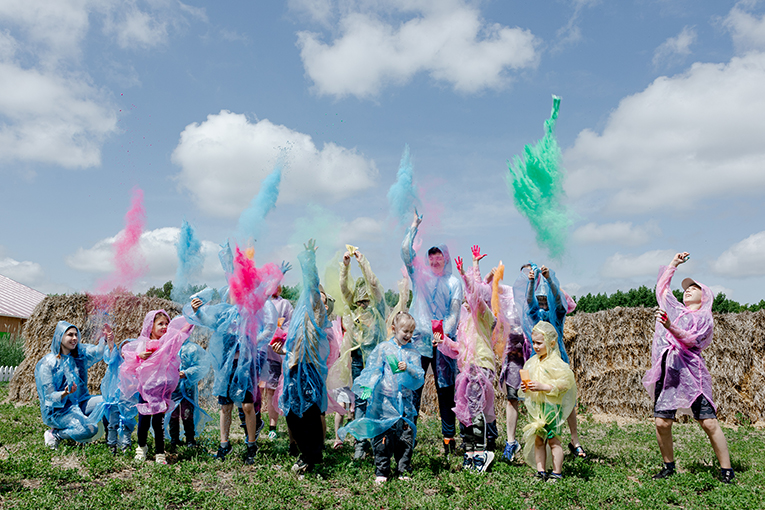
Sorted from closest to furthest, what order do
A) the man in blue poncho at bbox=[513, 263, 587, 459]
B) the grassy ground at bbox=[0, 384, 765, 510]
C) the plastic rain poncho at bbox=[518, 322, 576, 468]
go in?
1. the grassy ground at bbox=[0, 384, 765, 510]
2. the plastic rain poncho at bbox=[518, 322, 576, 468]
3. the man in blue poncho at bbox=[513, 263, 587, 459]

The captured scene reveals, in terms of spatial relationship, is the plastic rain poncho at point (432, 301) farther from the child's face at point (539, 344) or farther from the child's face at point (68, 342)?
the child's face at point (68, 342)

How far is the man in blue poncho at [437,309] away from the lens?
588 cm

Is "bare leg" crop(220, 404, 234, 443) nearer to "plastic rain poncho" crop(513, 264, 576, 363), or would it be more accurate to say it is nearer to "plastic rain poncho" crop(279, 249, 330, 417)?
"plastic rain poncho" crop(279, 249, 330, 417)

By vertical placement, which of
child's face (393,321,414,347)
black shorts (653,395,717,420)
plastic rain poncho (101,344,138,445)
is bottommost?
black shorts (653,395,717,420)

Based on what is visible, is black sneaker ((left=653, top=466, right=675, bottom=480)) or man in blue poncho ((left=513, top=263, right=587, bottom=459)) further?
man in blue poncho ((left=513, top=263, right=587, bottom=459))

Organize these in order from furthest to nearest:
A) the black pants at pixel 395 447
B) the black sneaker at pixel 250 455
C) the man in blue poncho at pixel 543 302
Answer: the man in blue poncho at pixel 543 302, the black sneaker at pixel 250 455, the black pants at pixel 395 447

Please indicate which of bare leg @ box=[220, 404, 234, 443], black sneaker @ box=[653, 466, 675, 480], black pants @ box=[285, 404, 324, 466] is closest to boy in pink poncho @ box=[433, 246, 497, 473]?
black pants @ box=[285, 404, 324, 466]

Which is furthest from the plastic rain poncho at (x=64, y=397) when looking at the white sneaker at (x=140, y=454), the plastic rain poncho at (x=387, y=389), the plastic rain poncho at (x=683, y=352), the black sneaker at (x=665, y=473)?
the plastic rain poncho at (x=683, y=352)

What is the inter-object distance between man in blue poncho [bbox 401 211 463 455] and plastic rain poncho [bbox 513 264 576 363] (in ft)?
2.72

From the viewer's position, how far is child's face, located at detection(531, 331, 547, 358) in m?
5.20

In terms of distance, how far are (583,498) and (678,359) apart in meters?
1.88

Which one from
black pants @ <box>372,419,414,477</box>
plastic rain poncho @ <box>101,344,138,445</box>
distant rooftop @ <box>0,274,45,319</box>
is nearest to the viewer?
black pants @ <box>372,419,414,477</box>

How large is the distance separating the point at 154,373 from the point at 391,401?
2.94 meters

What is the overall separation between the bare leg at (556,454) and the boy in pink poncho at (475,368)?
26.9 inches
